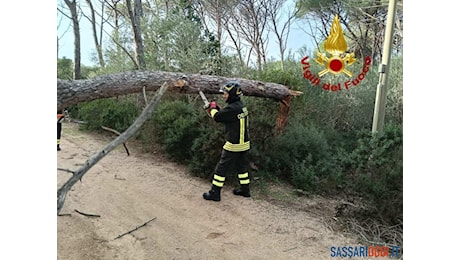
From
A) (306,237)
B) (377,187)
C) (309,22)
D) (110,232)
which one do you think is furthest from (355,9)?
(110,232)

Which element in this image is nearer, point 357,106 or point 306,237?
point 306,237

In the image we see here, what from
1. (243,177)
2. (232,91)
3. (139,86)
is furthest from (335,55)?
(139,86)

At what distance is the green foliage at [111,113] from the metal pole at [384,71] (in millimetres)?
3943

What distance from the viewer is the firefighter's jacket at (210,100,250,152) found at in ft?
12.6

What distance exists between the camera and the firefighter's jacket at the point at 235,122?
12.6ft

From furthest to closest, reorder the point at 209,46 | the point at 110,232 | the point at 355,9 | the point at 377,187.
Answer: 1. the point at 209,46
2. the point at 355,9
3. the point at 377,187
4. the point at 110,232

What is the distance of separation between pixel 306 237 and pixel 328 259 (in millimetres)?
358

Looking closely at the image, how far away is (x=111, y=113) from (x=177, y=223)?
344cm

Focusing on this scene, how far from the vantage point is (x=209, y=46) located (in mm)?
7664

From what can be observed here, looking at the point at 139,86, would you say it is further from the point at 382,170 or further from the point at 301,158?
the point at 382,170

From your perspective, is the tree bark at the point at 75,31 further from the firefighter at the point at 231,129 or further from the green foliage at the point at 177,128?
the firefighter at the point at 231,129

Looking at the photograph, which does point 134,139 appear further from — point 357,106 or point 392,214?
point 392,214

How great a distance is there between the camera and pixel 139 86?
3557mm

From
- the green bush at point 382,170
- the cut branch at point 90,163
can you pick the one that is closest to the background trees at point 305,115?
the green bush at point 382,170
